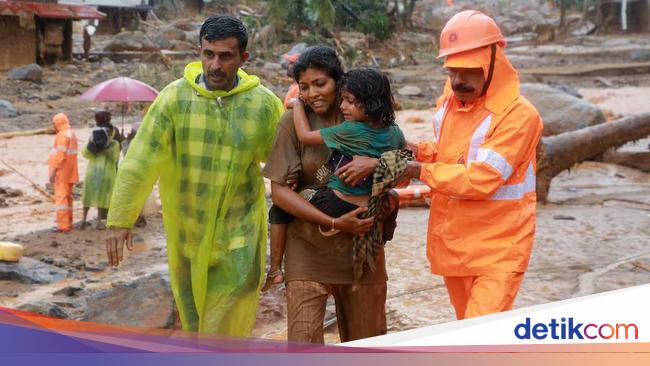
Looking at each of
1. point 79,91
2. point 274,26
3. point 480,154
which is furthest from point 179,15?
point 480,154

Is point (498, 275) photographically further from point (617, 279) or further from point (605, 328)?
point (617, 279)

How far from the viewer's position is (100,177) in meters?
10.5

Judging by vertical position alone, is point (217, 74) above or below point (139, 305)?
above

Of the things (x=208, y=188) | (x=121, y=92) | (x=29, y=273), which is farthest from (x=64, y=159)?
(x=208, y=188)

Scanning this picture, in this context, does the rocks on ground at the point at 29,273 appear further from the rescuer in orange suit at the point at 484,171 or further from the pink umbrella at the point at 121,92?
the rescuer in orange suit at the point at 484,171

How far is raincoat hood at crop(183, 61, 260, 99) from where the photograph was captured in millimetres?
4414

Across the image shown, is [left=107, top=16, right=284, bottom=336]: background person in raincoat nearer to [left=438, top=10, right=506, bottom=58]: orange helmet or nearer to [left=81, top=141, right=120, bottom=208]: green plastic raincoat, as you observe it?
[left=438, top=10, right=506, bottom=58]: orange helmet

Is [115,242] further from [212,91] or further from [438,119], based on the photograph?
[438,119]

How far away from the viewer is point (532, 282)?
723 cm

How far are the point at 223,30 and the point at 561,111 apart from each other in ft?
34.6

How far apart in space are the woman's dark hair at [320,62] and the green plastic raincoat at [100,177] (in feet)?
22.2

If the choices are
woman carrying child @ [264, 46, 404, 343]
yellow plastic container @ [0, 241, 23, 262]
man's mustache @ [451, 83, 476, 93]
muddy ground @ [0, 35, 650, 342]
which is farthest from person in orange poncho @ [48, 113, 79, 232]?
man's mustache @ [451, 83, 476, 93]

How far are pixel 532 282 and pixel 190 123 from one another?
362 centimetres

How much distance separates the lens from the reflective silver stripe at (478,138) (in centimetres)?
398
